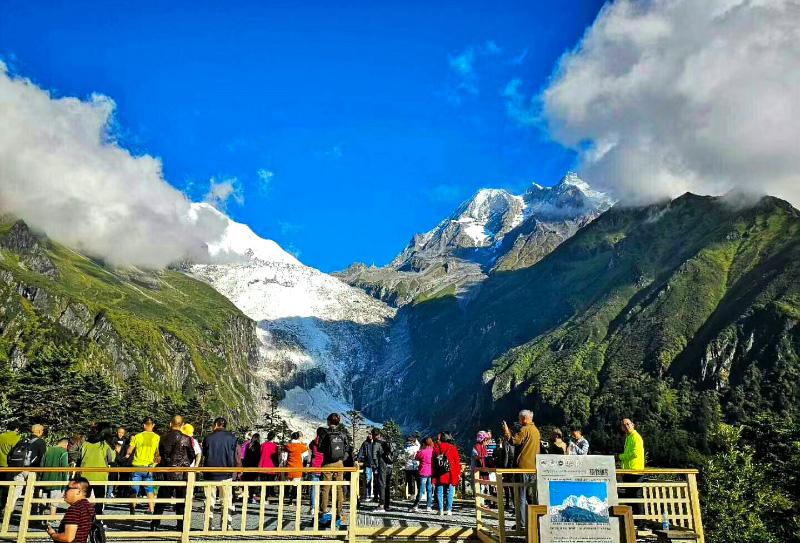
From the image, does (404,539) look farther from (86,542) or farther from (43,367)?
(43,367)

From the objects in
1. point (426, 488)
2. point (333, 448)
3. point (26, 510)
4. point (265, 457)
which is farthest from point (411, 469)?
point (26, 510)

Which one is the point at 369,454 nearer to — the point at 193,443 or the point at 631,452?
the point at 193,443

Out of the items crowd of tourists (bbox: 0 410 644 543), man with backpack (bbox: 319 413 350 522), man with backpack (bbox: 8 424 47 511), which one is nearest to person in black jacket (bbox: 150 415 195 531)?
crowd of tourists (bbox: 0 410 644 543)

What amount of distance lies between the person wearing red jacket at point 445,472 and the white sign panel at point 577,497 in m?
8.57

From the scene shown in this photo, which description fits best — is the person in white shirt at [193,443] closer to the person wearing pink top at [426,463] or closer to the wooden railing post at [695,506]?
the person wearing pink top at [426,463]

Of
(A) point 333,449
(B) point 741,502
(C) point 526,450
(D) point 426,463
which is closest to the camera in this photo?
(C) point 526,450

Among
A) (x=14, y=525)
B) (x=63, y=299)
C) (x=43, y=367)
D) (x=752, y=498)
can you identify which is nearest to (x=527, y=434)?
(x=14, y=525)

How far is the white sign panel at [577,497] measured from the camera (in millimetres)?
11047

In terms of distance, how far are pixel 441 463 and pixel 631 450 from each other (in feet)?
21.0

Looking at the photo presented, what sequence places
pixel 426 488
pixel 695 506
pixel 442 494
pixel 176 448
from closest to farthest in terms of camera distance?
pixel 695 506 → pixel 176 448 → pixel 442 494 → pixel 426 488

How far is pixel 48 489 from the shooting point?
19.2 meters

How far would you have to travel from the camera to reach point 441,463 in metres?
20.2

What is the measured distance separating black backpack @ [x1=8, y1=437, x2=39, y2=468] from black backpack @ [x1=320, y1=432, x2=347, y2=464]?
7702 millimetres

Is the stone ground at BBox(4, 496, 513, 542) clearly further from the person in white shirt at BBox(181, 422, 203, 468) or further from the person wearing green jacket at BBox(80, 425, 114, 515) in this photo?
the person in white shirt at BBox(181, 422, 203, 468)
